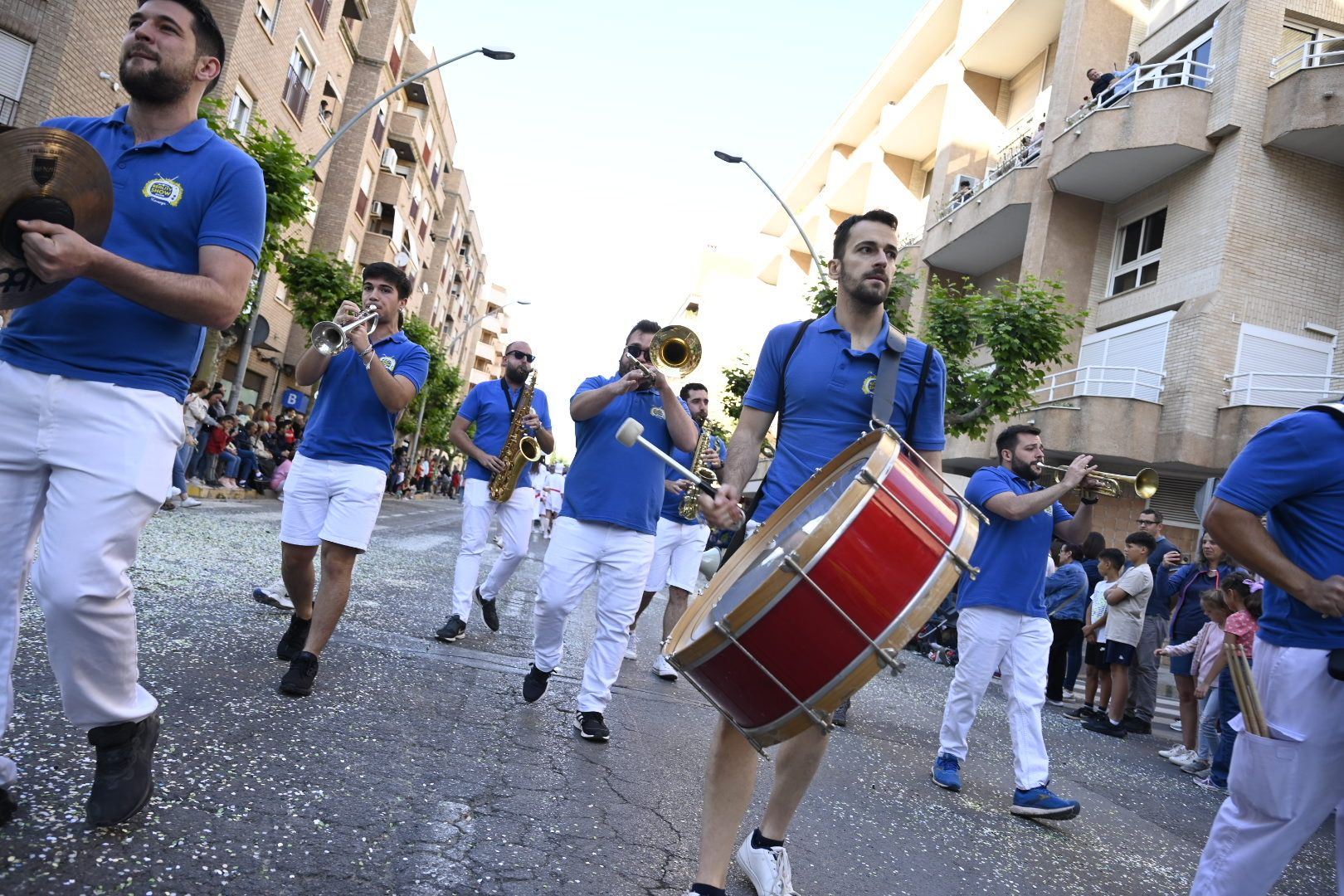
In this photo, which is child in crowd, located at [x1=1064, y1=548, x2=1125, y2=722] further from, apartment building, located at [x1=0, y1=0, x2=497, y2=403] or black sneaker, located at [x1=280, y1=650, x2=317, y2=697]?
apartment building, located at [x1=0, y1=0, x2=497, y2=403]

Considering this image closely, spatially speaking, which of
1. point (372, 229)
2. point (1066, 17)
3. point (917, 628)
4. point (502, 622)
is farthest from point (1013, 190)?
point (372, 229)

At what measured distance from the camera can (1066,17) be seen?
2352 cm

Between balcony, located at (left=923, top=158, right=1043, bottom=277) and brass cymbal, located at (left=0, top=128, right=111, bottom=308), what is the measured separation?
22.7m

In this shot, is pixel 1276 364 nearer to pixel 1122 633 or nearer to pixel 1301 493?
pixel 1122 633

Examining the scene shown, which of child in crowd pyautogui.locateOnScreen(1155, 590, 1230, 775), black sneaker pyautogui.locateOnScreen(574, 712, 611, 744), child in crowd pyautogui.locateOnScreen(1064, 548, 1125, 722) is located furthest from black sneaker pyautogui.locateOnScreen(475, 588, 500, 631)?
child in crowd pyautogui.locateOnScreen(1064, 548, 1125, 722)

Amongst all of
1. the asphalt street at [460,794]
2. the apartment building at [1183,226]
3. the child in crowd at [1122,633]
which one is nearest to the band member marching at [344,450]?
the asphalt street at [460,794]

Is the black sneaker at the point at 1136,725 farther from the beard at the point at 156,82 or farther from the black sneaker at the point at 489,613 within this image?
the beard at the point at 156,82

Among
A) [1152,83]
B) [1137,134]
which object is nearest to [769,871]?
[1137,134]

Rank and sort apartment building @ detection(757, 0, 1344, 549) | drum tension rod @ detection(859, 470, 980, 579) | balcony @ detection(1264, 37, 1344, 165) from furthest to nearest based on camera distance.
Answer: apartment building @ detection(757, 0, 1344, 549)
balcony @ detection(1264, 37, 1344, 165)
drum tension rod @ detection(859, 470, 980, 579)

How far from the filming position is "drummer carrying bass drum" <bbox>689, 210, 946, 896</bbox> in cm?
324

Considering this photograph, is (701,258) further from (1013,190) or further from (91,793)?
(91,793)

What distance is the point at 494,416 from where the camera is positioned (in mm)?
8031

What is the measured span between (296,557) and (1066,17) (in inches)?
931

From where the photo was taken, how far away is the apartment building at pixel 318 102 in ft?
62.8
